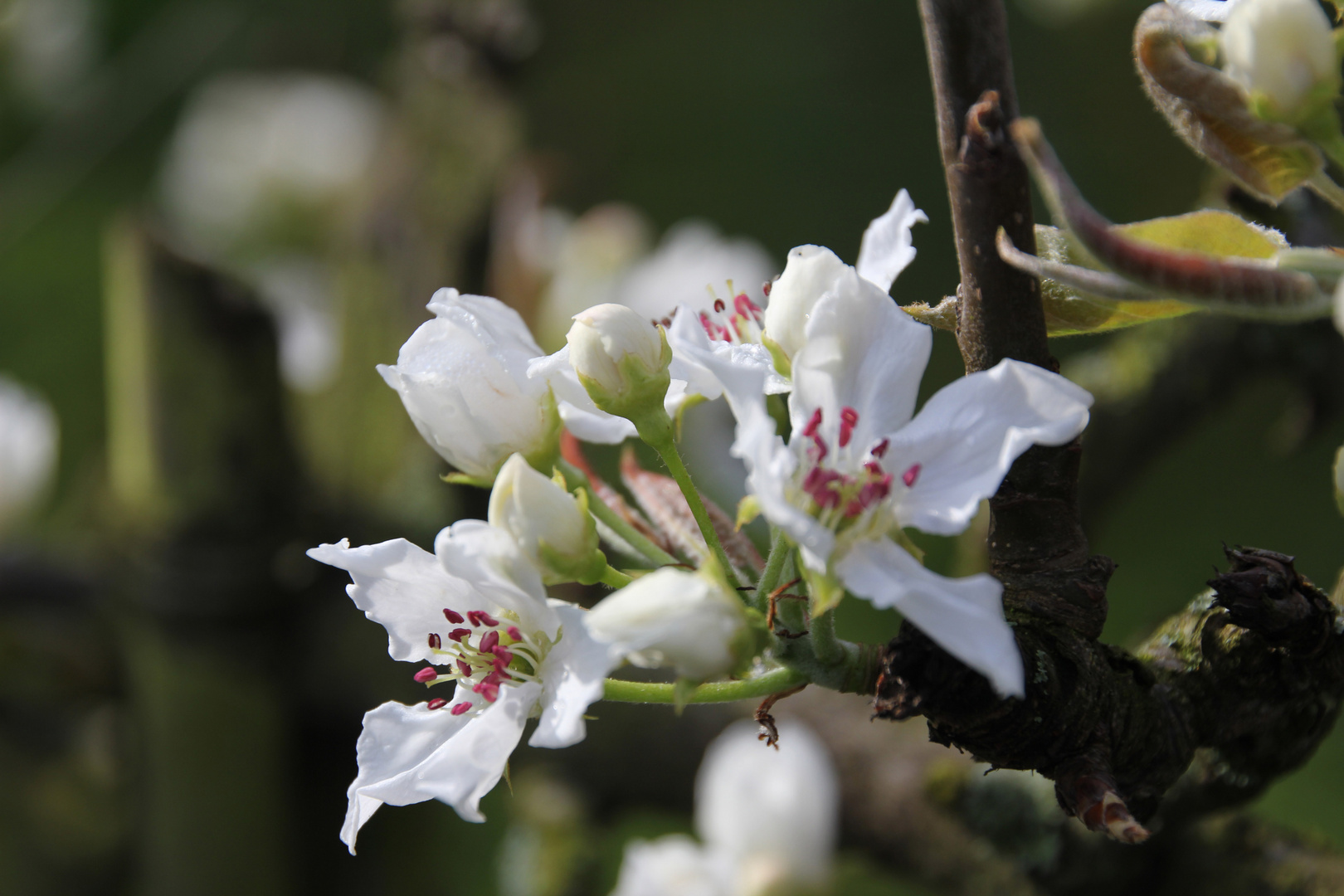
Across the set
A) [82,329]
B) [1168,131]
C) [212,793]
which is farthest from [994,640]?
[82,329]

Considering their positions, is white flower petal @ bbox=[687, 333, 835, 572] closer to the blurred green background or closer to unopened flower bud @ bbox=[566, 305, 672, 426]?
unopened flower bud @ bbox=[566, 305, 672, 426]

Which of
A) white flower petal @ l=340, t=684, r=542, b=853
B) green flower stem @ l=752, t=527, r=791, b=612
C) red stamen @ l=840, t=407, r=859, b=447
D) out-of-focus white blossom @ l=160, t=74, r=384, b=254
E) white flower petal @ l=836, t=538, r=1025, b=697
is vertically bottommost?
out-of-focus white blossom @ l=160, t=74, r=384, b=254

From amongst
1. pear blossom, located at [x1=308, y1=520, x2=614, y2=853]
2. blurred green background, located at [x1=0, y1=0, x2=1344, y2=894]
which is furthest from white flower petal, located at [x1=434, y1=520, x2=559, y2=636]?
blurred green background, located at [x1=0, y1=0, x2=1344, y2=894]

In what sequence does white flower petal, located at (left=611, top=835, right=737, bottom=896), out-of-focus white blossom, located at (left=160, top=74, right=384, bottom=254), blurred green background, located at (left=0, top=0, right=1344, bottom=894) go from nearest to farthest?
white flower petal, located at (left=611, top=835, right=737, bottom=896)
blurred green background, located at (left=0, top=0, right=1344, bottom=894)
out-of-focus white blossom, located at (left=160, top=74, right=384, bottom=254)

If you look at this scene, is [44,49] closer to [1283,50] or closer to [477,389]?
[477,389]

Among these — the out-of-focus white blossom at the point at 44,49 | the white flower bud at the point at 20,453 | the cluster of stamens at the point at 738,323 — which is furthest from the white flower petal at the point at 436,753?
the out-of-focus white blossom at the point at 44,49

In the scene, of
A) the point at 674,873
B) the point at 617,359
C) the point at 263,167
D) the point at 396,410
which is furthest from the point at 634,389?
the point at 263,167

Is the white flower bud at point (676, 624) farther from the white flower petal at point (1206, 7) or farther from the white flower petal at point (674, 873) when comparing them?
the white flower petal at point (674, 873)
